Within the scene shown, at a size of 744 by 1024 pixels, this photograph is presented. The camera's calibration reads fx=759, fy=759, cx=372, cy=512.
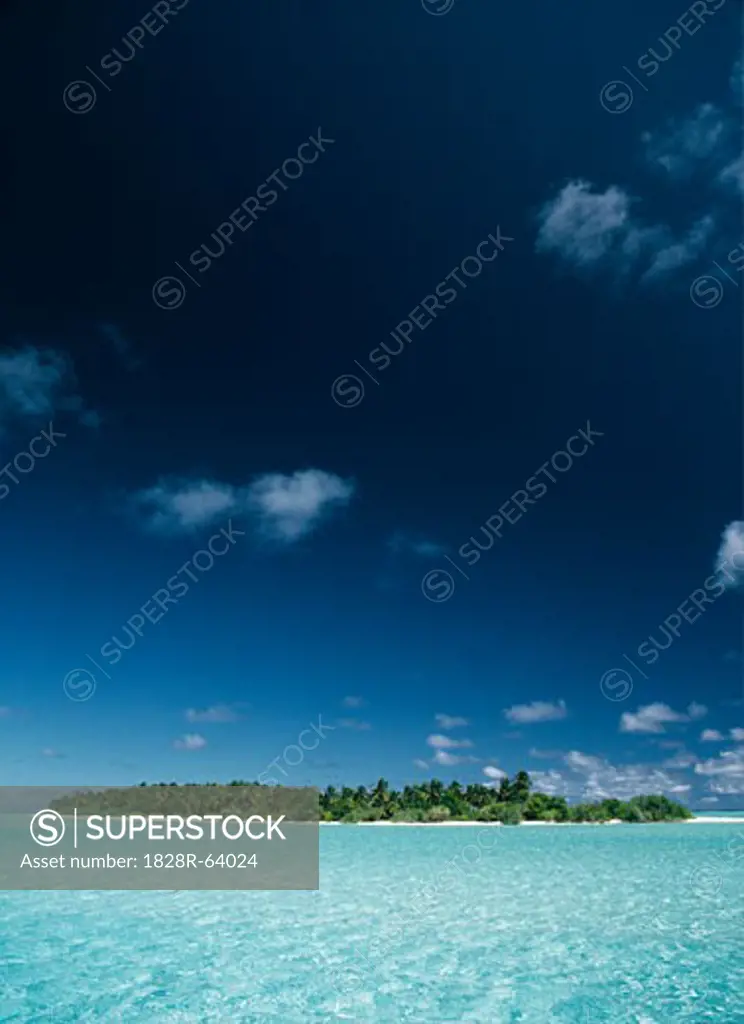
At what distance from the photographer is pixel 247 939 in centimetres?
1321

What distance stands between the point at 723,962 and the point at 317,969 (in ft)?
19.5

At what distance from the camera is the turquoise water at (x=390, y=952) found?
9.30 metres

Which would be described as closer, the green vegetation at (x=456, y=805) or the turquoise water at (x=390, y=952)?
the turquoise water at (x=390, y=952)

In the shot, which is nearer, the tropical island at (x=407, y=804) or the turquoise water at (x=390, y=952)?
the turquoise water at (x=390, y=952)

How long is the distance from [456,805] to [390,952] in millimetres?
56108

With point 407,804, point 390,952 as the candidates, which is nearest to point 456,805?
point 407,804

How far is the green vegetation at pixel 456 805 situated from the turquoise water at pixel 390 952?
148 ft

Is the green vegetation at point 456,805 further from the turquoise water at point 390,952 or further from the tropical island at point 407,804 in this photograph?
the turquoise water at point 390,952

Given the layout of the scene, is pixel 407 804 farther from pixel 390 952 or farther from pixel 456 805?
pixel 390 952

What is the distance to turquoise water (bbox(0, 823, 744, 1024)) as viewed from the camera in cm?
930

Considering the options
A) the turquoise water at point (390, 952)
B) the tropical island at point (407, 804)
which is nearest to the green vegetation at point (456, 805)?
the tropical island at point (407, 804)

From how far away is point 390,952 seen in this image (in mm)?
11836

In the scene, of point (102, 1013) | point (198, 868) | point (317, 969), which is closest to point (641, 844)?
point (198, 868)

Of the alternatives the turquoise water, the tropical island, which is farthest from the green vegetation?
the turquoise water
